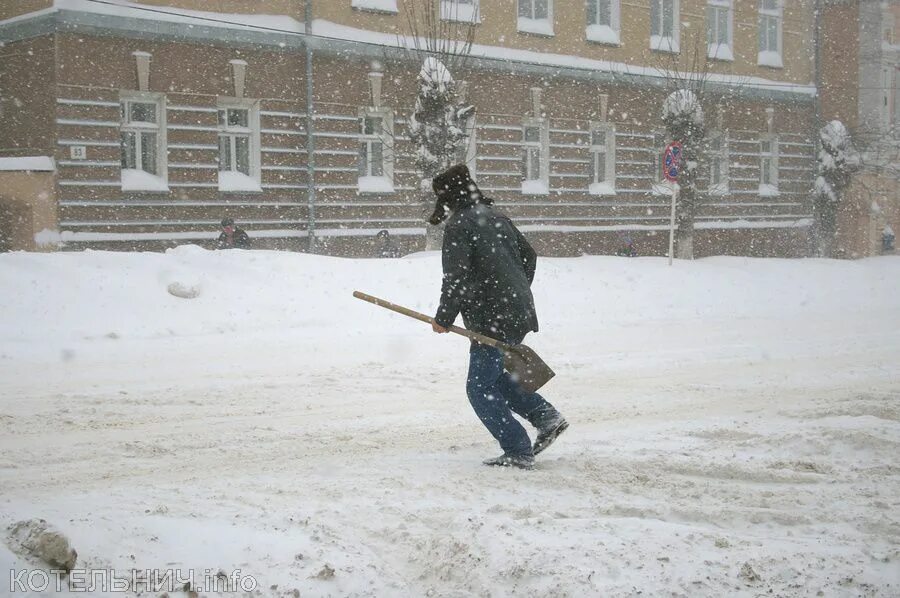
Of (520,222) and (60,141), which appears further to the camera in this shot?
(520,222)

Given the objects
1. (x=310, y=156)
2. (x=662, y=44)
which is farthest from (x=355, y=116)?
(x=662, y=44)

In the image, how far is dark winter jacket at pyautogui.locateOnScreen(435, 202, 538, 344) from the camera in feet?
19.5

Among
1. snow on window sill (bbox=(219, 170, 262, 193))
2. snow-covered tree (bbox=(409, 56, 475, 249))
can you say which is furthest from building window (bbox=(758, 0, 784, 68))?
snow on window sill (bbox=(219, 170, 262, 193))

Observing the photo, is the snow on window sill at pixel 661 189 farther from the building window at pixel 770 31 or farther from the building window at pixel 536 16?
the building window at pixel 770 31

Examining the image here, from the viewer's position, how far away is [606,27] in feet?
87.8

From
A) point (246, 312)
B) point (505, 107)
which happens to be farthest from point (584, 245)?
point (246, 312)

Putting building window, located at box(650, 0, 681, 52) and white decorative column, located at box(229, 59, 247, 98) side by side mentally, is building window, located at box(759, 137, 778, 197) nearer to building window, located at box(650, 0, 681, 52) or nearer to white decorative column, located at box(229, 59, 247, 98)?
building window, located at box(650, 0, 681, 52)

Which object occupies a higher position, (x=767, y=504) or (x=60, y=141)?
(x=60, y=141)

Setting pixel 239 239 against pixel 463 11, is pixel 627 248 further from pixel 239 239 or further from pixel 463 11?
pixel 239 239

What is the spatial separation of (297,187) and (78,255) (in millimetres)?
8400

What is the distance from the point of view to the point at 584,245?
26.3 m

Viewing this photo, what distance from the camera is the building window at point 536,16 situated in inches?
973

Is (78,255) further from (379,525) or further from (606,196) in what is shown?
(606,196)

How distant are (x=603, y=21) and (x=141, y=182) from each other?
13.7 m
